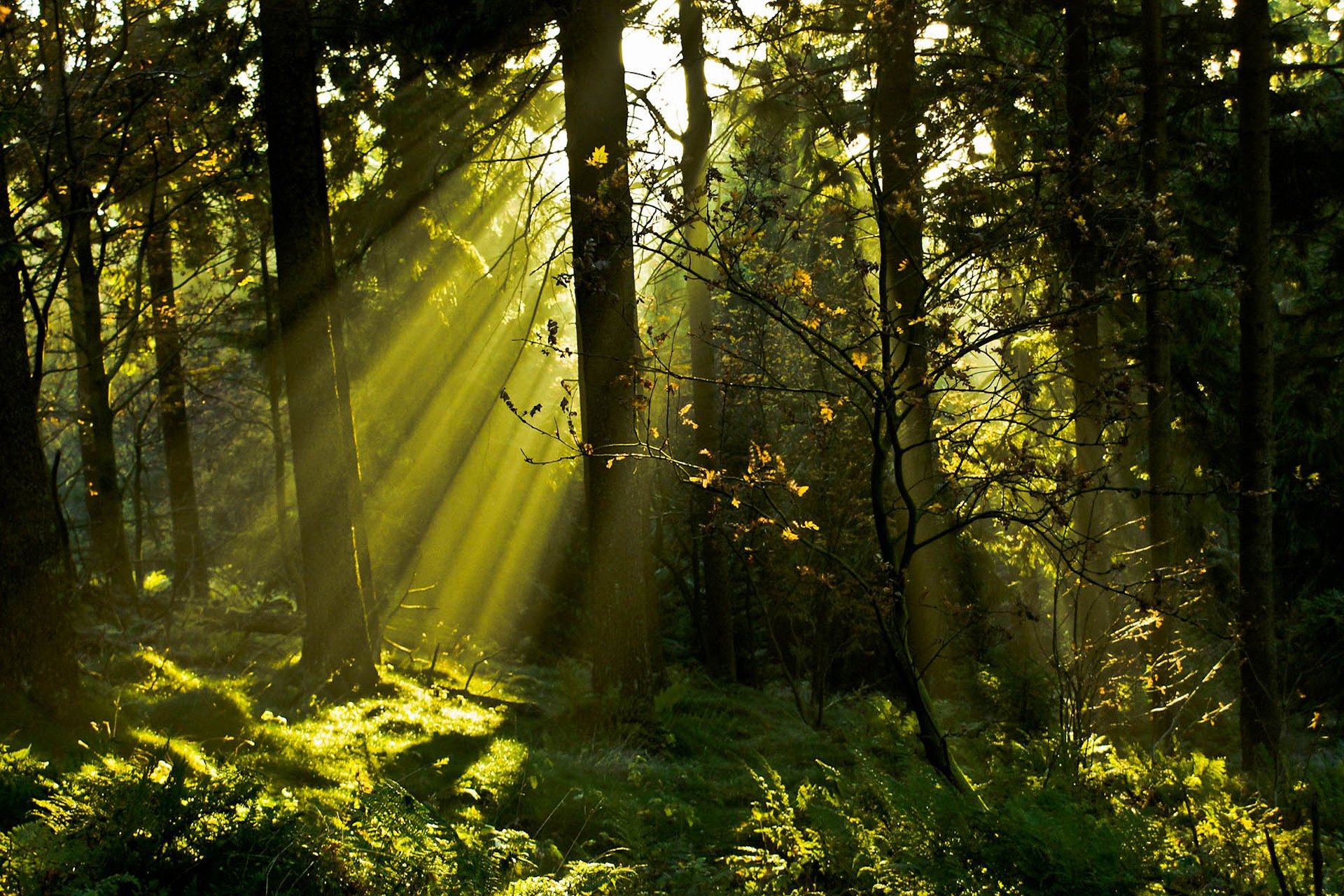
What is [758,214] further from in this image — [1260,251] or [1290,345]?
[1290,345]

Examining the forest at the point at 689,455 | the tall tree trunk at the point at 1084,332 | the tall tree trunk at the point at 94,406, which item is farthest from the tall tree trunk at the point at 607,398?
the tall tree trunk at the point at 94,406

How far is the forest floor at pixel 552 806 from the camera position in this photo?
3.15 m

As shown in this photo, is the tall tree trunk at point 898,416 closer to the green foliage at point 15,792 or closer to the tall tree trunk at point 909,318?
the tall tree trunk at point 909,318

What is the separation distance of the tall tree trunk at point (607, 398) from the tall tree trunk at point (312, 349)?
89.6 inches

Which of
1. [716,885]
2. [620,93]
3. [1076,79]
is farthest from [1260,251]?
[716,885]

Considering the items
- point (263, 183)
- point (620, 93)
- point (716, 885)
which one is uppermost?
point (263, 183)

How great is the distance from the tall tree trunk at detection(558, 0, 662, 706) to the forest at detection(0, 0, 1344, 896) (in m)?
0.05

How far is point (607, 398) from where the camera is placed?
25.6 ft

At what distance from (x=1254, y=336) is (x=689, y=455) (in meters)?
7.72

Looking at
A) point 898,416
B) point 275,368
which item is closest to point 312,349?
point 898,416

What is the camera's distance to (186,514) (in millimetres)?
14500

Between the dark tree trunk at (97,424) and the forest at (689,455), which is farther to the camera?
the dark tree trunk at (97,424)

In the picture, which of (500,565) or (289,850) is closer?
(289,850)

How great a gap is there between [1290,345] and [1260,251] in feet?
14.7
